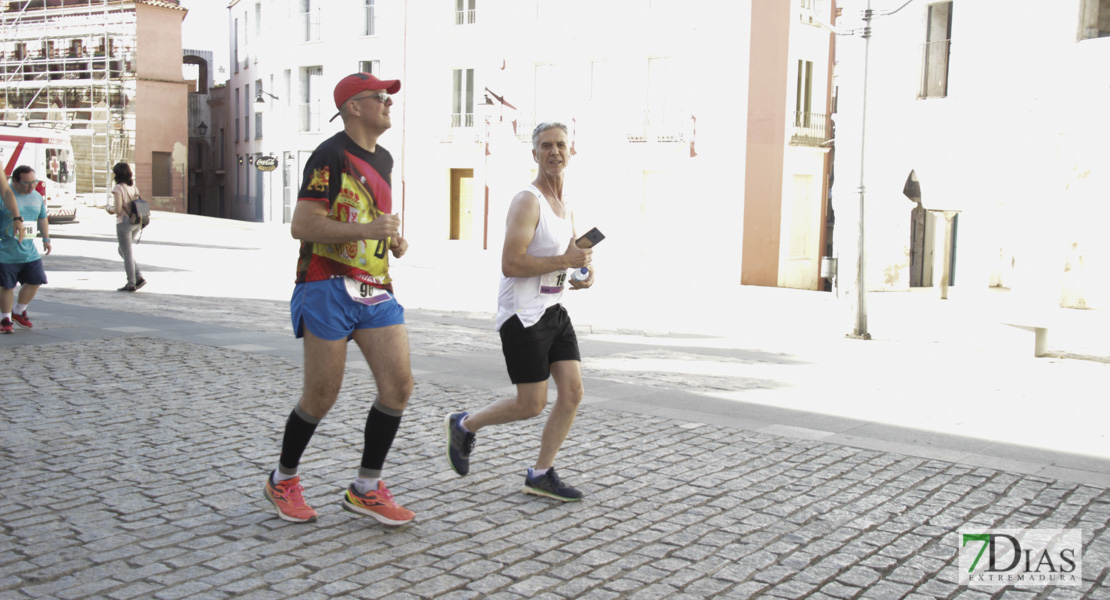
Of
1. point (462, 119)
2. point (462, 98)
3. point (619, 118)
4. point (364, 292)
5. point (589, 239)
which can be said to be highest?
point (462, 98)

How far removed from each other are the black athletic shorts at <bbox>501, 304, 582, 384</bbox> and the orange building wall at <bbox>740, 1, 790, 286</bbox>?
20.4 metres

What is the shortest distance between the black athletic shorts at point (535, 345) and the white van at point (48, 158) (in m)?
28.7

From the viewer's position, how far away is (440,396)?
740 centimetres

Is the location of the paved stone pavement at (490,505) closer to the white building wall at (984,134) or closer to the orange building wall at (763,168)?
the white building wall at (984,134)

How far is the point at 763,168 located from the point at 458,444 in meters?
20.8

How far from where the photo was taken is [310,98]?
133ft

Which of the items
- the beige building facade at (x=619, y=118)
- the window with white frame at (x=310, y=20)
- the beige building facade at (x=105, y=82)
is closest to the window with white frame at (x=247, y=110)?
the beige building facade at (x=105, y=82)

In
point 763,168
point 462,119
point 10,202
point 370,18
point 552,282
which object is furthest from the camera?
point 370,18

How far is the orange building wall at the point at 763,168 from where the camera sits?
24.2m

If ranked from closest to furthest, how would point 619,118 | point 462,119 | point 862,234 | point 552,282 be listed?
1. point 552,282
2. point 862,234
3. point 619,118
4. point 462,119

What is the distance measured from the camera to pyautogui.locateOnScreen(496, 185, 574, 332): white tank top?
4590 millimetres

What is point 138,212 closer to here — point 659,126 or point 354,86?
point 354,86

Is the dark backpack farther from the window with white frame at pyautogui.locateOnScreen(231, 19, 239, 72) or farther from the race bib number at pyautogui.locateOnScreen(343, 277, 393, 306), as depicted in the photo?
the window with white frame at pyautogui.locateOnScreen(231, 19, 239, 72)

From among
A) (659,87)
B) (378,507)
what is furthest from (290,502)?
(659,87)
